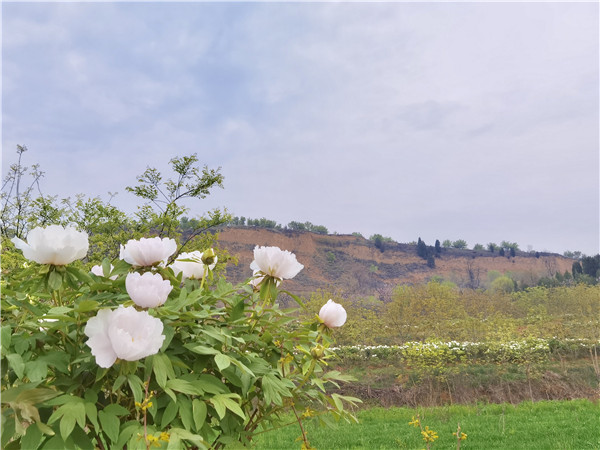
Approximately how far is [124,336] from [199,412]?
30 cm

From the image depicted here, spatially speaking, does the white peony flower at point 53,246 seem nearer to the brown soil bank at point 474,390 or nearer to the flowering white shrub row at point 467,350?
the brown soil bank at point 474,390

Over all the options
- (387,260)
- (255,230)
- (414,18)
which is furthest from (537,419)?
(387,260)

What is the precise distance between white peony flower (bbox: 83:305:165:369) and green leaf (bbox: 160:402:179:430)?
194 mm


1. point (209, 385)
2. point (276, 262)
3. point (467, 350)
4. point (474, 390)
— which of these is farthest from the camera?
point (467, 350)

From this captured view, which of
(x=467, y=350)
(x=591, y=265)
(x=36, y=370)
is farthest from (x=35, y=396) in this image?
(x=591, y=265)

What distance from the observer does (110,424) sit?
3.91ft

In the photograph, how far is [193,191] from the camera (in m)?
8.47

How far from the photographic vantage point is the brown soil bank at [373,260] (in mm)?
54250

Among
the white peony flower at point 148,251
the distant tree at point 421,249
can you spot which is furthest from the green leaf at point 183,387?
the distant tree at point 421,249

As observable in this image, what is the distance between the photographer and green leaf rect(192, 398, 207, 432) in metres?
1.25

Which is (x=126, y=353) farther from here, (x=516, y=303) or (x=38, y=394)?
(x=516, y=303)

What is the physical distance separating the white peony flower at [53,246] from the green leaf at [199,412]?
0.54 metres

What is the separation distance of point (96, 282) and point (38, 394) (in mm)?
437

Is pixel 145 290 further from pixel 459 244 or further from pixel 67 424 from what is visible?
pixel 459 244
